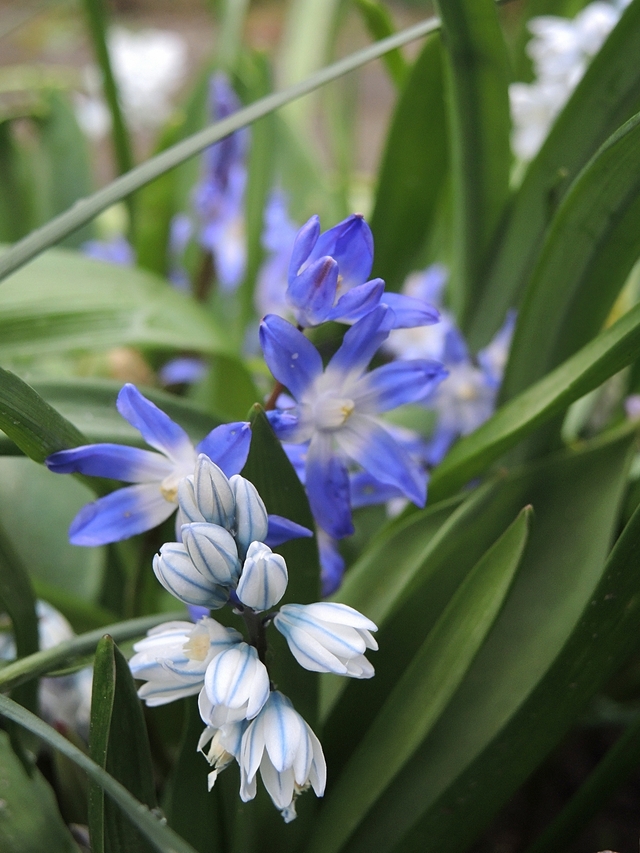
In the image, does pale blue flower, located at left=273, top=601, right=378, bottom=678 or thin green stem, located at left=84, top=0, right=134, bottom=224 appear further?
thin green stem, located at left=84, top=0, right=134, bottom=224

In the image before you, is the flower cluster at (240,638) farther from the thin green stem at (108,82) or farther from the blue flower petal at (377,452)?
the thin green stem at (108,82)

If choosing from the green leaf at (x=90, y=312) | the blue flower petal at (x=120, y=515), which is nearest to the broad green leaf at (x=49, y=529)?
the green leaf at (x=90, y=312)

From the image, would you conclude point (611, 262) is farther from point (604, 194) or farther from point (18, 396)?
point (18, 396)

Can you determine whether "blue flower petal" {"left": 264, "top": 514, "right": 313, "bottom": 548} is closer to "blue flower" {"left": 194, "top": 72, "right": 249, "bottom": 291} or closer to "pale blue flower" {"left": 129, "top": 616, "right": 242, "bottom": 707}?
"pale blue flower" {"left": 129, "top": 616, "right": 242, "bottom": 707}

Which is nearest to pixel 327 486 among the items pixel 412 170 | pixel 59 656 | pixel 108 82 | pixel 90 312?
pixel 59 656

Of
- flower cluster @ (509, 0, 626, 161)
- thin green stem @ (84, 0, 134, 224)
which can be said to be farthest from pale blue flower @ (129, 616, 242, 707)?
thin green stem @ (84, 0, 134, 224)

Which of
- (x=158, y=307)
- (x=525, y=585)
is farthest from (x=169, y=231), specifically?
(x=525, y=585)
